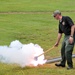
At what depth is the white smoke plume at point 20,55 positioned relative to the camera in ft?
35.9

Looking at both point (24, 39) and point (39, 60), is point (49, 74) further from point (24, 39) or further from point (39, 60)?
point (24, 39)

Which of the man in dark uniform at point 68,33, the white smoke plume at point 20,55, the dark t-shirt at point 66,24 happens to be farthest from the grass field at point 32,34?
the dark t-shirt at point 66,24

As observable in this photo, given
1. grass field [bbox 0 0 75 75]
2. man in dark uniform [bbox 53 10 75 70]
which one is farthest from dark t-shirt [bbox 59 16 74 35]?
grass field [bbox 0 0 75 75]

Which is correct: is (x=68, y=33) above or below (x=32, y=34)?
above

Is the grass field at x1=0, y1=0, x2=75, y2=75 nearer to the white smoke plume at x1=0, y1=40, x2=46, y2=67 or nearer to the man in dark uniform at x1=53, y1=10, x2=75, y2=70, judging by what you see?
the white smoke plume at x1=0, y1=40, x2=46, y2=67

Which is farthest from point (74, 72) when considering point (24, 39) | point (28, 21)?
point (28, 21)

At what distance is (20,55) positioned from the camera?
11094 mm

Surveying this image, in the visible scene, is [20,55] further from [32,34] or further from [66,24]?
[32,34]

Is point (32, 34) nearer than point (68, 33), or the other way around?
point (68, 33)

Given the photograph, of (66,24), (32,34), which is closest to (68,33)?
(66,24)

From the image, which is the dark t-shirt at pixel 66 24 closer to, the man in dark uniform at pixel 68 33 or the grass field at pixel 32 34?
the man in dark uniform at pixel 68 33

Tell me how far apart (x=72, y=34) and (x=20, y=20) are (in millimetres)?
16021

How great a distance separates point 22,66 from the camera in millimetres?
11258

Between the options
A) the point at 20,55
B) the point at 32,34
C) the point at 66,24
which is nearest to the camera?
the point at 66,24
